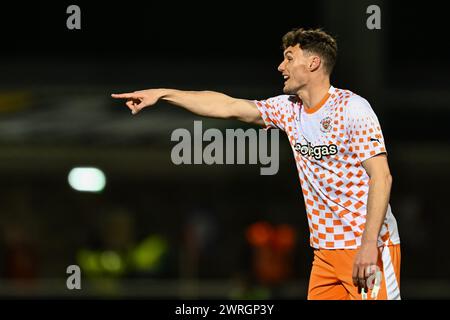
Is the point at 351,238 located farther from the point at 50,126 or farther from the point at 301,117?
the point at 50,126

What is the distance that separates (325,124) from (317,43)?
44 cm

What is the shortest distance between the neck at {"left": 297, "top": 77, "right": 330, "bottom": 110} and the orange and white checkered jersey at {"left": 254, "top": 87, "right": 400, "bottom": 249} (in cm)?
3

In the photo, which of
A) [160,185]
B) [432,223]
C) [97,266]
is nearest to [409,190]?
[432,223]

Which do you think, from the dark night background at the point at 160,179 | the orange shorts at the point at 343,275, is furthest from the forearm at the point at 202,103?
the dark night background at the point at 160,179

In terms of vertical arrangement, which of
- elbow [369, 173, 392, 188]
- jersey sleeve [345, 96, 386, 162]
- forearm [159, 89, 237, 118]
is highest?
forearm [159, 89, 237, 118]

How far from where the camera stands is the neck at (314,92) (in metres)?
5.81

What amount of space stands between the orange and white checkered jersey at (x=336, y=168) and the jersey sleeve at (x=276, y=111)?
0.14 metres

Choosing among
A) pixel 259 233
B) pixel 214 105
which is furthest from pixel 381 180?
pixel 259 233

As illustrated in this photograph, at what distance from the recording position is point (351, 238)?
5754 mm

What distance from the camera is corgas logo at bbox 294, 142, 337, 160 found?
5695 mm

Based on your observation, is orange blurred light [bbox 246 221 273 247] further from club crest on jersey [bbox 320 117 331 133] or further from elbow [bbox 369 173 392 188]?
elbow [bbox 369 173 392 188]

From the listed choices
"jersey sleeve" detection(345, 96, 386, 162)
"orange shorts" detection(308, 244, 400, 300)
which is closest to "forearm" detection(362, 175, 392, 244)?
"jersey sleeve" detection(345, 96, 386, 162)

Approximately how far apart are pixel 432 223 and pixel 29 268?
21.1 ft

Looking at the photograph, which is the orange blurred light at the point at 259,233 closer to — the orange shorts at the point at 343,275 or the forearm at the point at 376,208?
the orange shorts at the point at 343,275
